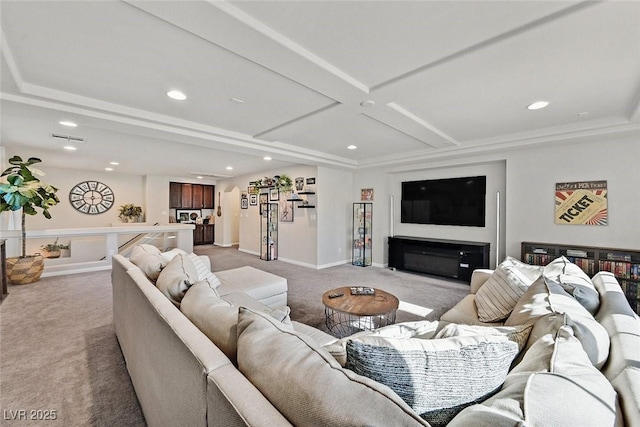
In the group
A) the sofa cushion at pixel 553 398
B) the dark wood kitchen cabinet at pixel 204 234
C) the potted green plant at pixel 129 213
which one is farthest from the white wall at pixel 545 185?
the potted green plant at pixel 129 213

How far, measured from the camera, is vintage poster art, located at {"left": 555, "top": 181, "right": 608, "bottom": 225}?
3.50 m

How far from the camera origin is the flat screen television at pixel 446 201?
471 centimetres

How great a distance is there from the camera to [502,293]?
1.92 metres

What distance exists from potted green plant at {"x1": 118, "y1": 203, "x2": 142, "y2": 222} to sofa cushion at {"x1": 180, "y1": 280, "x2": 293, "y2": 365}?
25.4 feet

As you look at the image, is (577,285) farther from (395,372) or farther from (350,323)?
(350,323)

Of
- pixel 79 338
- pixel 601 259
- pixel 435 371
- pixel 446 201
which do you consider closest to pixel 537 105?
pixel 601 259

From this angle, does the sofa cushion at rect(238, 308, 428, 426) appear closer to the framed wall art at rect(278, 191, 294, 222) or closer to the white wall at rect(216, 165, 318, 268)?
the white wall at rect(216, 165, 318, 268)

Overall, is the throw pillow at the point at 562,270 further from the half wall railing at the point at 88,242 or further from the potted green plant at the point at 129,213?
the potted green plant at the point at 129,213

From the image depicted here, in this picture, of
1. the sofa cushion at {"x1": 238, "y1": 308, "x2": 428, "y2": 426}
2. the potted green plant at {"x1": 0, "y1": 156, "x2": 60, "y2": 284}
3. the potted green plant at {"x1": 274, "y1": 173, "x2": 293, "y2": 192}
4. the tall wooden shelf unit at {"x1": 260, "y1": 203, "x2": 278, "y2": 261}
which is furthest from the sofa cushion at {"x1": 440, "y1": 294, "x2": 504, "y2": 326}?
the potted green plant at {"x1": 0, "y1": 156, "x2": 60, "y2": 284}

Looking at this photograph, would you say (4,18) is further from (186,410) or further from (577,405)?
(577,405)

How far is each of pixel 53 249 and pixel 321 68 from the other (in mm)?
6404

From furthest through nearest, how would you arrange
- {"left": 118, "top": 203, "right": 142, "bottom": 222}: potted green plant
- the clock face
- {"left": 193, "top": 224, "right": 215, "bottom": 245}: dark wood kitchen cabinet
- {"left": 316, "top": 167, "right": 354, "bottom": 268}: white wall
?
{"left": 193, "top": 224, "right": 215, "bottom": 245}: dark wood kitchen cabinet, {"left": 118, "top": 203, "right": 142, "bottom": 222}: potted green plant, the clock face, {"left": 316, "top": 167, "right": 354, "bottom": 268}: white wall

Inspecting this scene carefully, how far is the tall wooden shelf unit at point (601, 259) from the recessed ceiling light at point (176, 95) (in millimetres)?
4936

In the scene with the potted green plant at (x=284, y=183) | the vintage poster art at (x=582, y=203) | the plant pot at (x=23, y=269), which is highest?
the potted green plant at (x=284, y=183)
